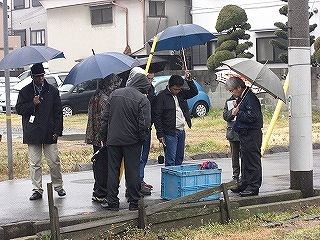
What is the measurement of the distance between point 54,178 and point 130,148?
1.74 meters

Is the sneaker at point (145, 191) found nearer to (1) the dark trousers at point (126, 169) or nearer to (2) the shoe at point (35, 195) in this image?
(1) the dark trousers at point (126, 169)

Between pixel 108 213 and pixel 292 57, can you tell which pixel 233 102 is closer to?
pixel 292 57

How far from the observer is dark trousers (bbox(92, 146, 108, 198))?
9.83m

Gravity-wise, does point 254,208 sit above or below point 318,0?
below

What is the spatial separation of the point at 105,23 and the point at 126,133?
26682 millimetres

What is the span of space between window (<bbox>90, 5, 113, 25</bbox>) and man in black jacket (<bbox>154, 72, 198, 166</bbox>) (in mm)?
24796

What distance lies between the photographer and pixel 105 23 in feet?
116

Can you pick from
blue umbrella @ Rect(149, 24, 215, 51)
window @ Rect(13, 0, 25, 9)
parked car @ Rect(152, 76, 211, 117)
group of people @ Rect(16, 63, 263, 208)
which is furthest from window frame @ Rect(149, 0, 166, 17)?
group of people @ Rect(16, 63, 263, 208)

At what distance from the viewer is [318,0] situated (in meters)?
29.5

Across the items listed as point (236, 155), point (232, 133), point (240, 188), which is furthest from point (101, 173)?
point (236, 155)

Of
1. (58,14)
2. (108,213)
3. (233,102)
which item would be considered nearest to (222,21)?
(58,14)

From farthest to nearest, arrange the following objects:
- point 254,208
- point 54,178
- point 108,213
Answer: point 54,178, point 254,208, point 108,213

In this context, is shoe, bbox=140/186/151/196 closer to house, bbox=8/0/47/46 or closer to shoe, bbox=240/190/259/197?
shoe, bbox=240/190/259/197

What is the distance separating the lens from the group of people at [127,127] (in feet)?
30.1
